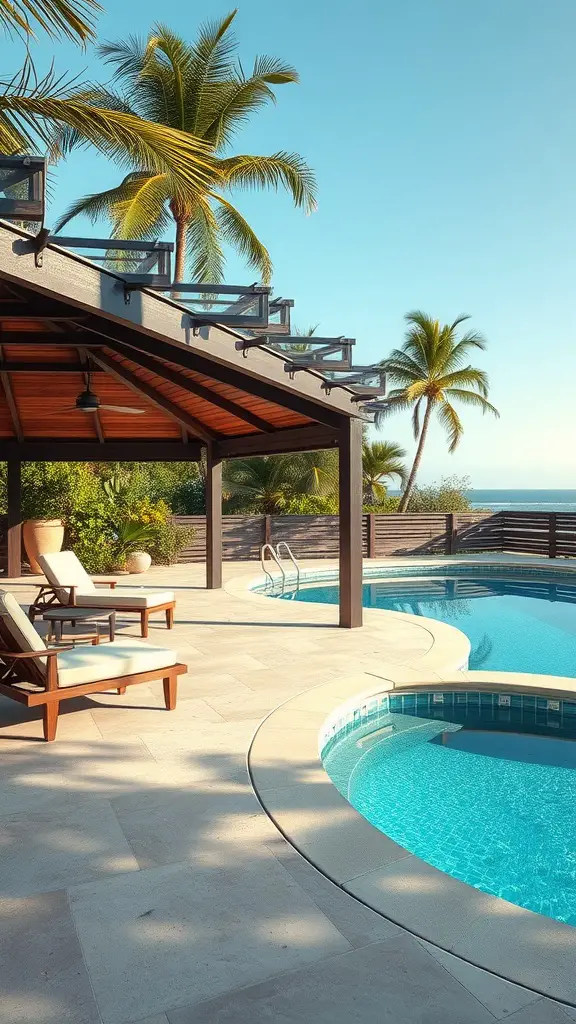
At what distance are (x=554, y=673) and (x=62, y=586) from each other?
592 centimetres

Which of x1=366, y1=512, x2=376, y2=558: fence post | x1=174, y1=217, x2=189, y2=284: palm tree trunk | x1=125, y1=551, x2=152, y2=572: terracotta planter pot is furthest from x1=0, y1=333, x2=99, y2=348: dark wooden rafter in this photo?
x1=366, y1=512, x2=376, y2=558: fence post

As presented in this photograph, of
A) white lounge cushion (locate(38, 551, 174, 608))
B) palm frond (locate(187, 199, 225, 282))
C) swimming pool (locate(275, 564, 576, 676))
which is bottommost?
swimming pool (locate(275, 564, 576, 676))

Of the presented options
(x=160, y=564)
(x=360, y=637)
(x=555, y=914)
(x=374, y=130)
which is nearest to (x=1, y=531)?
(x=160, y=564)

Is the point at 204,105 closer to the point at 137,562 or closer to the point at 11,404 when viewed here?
the point at 11,404

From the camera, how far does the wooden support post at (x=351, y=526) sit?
29.3 ft

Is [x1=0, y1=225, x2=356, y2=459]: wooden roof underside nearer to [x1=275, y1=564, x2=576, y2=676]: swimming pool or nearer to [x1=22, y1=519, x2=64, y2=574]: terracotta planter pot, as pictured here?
[x1=22, y1=519, x2=64, y2=574]: terracotta planter pot

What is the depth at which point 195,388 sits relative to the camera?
10414 millimetres

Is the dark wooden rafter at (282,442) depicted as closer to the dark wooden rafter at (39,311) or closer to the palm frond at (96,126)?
the dark wooden rafter at (39,311)

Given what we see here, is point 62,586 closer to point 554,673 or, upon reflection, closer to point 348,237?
point 554,673

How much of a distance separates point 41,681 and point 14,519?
10.7 meters

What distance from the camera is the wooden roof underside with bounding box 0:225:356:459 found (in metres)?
7.22

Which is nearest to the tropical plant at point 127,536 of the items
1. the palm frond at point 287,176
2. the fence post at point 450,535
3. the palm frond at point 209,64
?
the fence post at point 450,535

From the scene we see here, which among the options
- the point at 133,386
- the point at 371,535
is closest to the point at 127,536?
the point at 133,386

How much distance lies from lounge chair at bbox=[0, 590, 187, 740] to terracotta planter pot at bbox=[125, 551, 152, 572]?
9.96 meters
